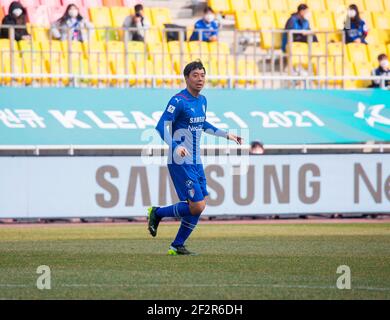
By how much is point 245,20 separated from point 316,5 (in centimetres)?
268

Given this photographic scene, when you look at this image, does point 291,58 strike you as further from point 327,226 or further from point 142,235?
point 142,235

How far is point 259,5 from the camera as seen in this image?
28.6 meters

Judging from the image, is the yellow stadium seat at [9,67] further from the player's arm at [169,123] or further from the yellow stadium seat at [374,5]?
the yellow stadium seat at [374,5]

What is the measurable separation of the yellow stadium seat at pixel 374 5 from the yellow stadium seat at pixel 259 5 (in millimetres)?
3108

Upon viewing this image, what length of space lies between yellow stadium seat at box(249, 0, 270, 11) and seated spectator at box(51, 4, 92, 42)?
17.6 feet

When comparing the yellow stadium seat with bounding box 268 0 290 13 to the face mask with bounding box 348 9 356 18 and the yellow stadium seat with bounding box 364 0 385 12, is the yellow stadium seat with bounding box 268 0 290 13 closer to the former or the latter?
the face mask with bounding box 348 9 356 18

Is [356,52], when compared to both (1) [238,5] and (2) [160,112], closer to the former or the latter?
(1) [238,5]

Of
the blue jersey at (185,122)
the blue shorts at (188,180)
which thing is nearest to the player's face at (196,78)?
the blue jersey at (185,122)

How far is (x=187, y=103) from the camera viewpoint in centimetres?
1333

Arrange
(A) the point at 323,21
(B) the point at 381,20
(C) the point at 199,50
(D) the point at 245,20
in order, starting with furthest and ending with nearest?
1. (B) the point at 381,20
2. (A) the point at 323,21
3. (D) the point at 245,20
4. (C) the point at 199,50

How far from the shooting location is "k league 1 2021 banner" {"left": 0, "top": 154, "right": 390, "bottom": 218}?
21.0 meters

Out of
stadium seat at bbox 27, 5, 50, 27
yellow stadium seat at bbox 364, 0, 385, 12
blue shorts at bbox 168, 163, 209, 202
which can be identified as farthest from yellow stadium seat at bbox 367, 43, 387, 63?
blue shorts at bbox 168, 163, 209, 202

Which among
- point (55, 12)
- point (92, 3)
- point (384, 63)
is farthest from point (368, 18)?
point (55, 12)
